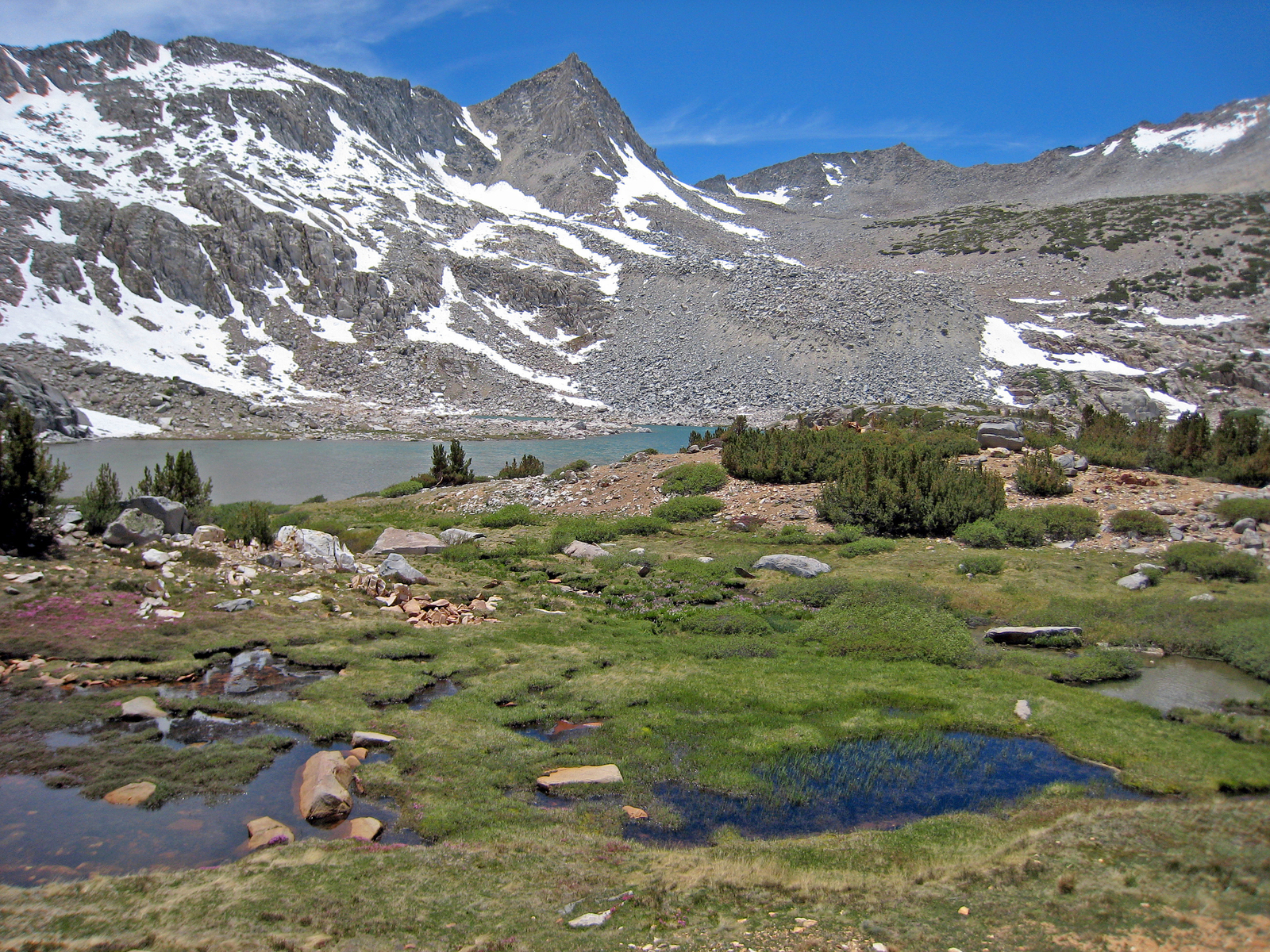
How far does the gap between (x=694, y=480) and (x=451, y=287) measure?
84416 millimetres

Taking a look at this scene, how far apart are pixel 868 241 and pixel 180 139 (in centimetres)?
11893

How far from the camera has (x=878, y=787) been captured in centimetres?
762

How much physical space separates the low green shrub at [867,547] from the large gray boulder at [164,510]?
1500 centimetres

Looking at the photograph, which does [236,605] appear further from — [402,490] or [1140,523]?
[402,490]

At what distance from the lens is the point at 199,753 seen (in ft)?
25.0

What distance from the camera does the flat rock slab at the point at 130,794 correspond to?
6.74m

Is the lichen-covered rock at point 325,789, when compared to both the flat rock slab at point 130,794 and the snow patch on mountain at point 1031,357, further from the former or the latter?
the snow patch on mountain at point 1031,357

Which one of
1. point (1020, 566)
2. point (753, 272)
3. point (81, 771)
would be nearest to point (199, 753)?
point (81, 771)

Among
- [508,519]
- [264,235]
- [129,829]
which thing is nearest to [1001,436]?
[508,519]

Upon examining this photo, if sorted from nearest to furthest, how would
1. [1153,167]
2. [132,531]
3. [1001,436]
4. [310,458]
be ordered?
[132,531] → [1001,436] → [310,458] → [1153,167]

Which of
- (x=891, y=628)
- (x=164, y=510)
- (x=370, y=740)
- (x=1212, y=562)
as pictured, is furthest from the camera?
(x=164, y=510)

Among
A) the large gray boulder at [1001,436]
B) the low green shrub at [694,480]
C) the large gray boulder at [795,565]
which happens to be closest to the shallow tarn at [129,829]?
the large gray boulder at [795,565]

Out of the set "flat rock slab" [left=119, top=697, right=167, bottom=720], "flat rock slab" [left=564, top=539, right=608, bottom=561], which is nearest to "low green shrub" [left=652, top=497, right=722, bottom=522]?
"flat rock slab" [left=564, top=539, right=608, bottom=561]

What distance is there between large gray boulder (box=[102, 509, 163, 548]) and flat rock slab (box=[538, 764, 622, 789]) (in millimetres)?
11266
